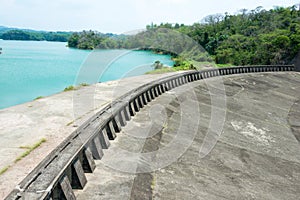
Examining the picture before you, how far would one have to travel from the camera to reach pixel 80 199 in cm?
451

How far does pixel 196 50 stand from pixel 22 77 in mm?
27286

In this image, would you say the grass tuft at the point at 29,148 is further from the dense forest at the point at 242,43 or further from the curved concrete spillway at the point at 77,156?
the dense forest at the point at 242,43

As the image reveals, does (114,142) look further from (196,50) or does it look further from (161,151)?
(196,50)

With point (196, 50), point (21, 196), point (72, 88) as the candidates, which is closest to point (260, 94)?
point (72, 88)

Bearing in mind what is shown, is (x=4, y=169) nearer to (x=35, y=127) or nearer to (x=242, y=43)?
(x=35, y=127)

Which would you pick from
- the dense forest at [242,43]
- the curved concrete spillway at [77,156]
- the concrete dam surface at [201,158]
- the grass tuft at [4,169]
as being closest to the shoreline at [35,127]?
the grass tuft at [4,169]

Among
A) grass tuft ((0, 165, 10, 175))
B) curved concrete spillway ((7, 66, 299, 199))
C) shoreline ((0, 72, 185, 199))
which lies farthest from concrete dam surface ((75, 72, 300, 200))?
grass tuft ((0, 165, 10, 175))

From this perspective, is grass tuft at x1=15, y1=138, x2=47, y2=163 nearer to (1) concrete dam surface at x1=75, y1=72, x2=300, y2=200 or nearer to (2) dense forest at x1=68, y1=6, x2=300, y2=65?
(1) concrete dam surface at x1=75, y1=72, x2=300, y2=200

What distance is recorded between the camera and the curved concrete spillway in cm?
368

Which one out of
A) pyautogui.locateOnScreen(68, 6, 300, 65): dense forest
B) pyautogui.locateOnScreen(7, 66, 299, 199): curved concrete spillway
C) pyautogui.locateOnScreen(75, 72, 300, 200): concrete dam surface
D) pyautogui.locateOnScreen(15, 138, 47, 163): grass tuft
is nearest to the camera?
pyautogui.locateOnScreen(7, 66, 299, 199): curved concrete spillway

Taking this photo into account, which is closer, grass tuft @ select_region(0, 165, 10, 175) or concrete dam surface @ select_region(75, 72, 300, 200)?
concrete dam surface @ select_region(75, 72, 300, 200)

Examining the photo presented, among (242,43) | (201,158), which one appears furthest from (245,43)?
(201,158)

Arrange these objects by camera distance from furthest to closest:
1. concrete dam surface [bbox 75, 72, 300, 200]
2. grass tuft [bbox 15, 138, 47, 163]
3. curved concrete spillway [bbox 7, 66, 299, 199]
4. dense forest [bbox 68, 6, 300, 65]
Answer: dense forest [bbox 68, 6, 300, 65]
grass tuft [bbox 15, 138, 47, 163]
concrete dam surface [bbox 75, 72, 300, 200]
curved concrete spillway [bbox 7, 66, 299, 199]

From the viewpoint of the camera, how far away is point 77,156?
4844 mm
